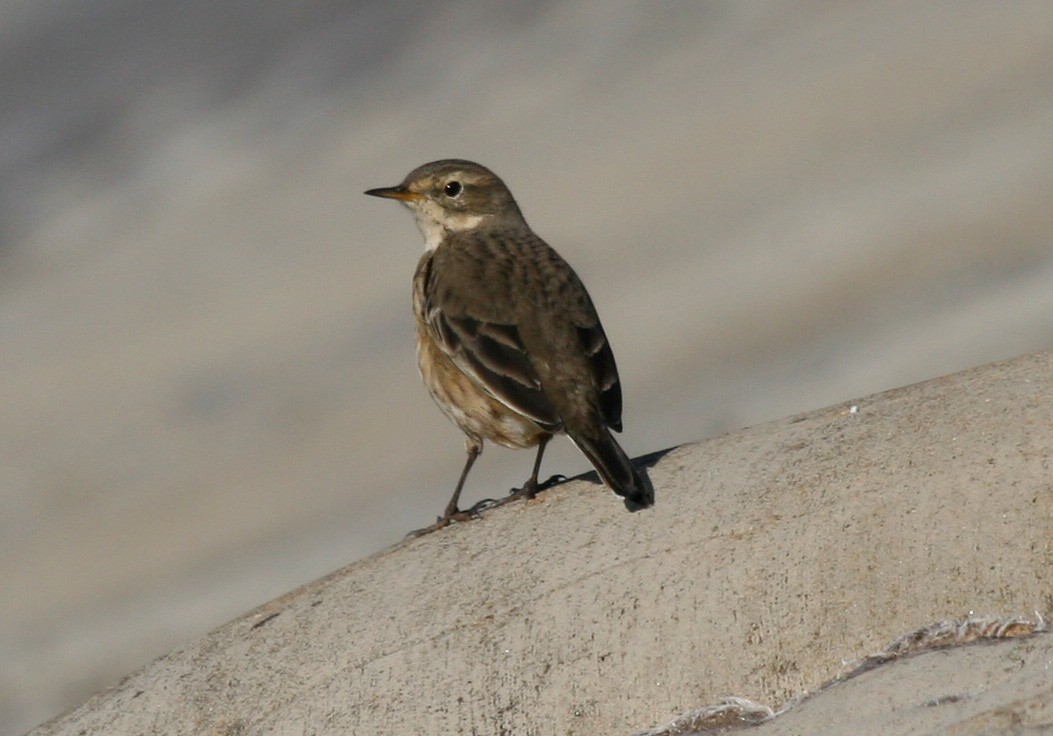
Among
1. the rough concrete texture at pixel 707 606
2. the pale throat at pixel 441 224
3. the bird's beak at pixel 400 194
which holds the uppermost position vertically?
the bird's beak at pixel 400 194

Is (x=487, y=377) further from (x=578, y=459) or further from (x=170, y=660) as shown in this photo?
(x=578, y=459)

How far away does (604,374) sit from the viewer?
24.0ft

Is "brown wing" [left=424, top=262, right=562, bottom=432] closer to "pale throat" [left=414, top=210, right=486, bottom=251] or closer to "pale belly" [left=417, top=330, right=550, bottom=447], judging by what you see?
"pale belly" [left=417, top=330, right=550, bottom=447]

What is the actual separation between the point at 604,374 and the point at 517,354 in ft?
1.24

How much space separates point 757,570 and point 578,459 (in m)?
7.95

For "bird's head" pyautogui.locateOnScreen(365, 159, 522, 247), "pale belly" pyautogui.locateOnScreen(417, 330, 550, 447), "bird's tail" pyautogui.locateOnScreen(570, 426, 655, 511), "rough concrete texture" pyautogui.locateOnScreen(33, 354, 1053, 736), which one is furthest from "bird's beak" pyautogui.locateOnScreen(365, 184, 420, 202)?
"rough concrete texture" pyautogui.locateOnScreen(33, 354, 1053, 736)

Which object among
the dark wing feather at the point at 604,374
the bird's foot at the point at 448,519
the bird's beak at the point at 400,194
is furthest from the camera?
the bird's beak at the point at 400,194

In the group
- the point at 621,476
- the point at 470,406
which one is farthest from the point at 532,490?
the point at 621,476

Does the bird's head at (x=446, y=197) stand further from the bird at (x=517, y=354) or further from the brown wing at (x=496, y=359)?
the brown wing at (x=496, y=359)

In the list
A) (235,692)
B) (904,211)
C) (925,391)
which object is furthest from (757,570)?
(904,211)

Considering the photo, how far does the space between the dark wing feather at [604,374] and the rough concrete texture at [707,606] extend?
86cm

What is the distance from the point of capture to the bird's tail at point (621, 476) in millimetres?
6180

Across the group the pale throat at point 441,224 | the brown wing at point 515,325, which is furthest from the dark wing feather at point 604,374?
the pale throat at point 441,224

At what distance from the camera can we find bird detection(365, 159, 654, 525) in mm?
7062
